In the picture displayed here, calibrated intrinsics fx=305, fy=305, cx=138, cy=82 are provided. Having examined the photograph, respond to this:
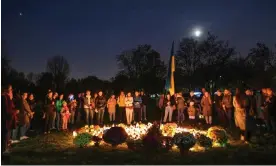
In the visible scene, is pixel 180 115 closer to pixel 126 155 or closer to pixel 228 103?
pixel 228 103

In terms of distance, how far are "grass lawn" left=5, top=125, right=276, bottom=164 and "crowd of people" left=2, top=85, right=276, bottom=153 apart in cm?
68

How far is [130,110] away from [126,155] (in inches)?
301

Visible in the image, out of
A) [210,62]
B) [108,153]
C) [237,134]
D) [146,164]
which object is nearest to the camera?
[146,164]

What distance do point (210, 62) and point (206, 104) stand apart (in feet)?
95.3

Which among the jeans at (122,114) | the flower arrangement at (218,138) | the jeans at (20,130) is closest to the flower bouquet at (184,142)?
the flower arrangement at (218,138)

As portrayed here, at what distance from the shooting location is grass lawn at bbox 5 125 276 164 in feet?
25.8

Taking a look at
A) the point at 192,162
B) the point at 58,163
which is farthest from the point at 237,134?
the point at 58,163

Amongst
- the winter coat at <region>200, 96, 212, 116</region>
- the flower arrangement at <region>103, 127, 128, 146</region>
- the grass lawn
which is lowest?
the grass lawn

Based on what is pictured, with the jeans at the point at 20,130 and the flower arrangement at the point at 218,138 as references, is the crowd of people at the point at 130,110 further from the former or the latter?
the flower arrangement at the point at 218,138

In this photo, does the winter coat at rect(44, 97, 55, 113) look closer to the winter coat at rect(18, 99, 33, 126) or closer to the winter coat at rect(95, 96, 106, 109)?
the winter coat at rect(18, 99, 33, 126)

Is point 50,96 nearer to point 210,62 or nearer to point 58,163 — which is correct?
point 58,163

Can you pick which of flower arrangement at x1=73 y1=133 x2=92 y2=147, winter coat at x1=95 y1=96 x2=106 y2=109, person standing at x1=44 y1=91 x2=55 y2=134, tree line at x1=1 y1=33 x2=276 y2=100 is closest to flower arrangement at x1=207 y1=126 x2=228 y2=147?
flower arrangement at x1=73 y1=133 x2=92 y2=147

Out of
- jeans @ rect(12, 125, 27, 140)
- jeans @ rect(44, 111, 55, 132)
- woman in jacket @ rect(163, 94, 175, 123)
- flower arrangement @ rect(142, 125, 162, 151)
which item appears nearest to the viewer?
flower arrangement @ rect(142, 125, 162, 151)

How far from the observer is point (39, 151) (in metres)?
9.20
